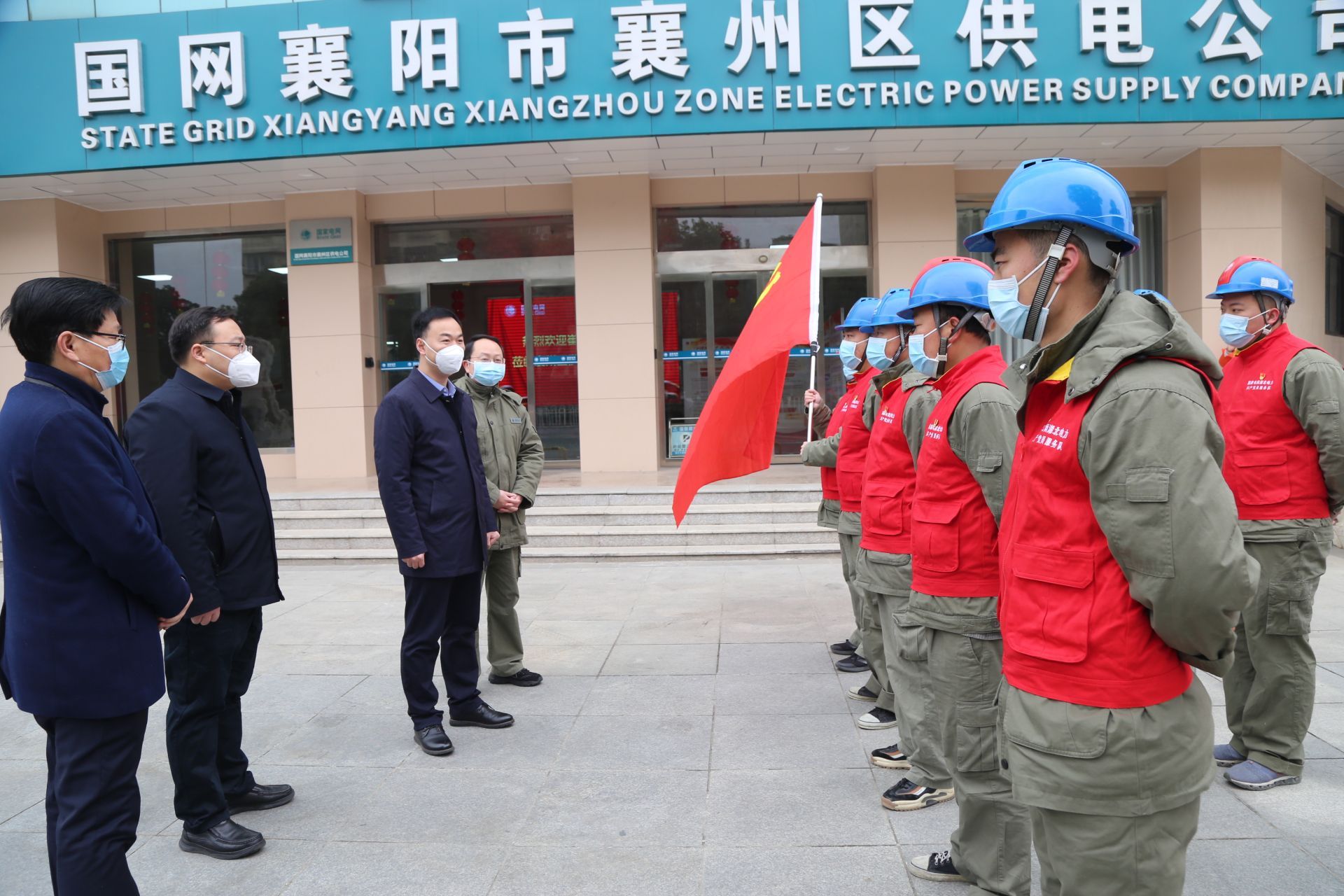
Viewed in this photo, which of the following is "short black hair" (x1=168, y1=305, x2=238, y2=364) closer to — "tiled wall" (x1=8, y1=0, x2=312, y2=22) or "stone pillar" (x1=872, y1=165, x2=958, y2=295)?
"tiled wall" (x1=8, y1=0, x2=312, y2=22)

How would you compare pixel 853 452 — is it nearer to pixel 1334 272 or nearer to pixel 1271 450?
pixel 1271 450

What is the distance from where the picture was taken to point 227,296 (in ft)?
46.5

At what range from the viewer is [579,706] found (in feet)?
16.8

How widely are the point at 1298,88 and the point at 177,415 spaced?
11823 millimetres

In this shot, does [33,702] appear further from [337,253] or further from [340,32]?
[337,253]

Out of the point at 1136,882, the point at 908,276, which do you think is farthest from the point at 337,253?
the point at 1136,882

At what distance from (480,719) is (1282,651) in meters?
3.77

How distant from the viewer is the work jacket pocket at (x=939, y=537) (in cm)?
314

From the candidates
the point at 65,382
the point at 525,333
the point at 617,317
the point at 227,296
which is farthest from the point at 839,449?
the point at 227,296

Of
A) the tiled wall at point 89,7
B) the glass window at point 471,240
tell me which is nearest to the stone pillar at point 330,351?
the glass window at point 471,240

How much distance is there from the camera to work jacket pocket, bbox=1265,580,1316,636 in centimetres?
389

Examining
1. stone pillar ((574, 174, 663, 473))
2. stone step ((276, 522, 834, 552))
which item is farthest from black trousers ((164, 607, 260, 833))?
stone pillar ((574, 174, 663, 473))

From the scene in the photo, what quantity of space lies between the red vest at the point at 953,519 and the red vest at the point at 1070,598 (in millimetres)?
1034

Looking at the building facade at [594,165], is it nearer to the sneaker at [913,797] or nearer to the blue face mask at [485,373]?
the blue face mask at [485,373]
